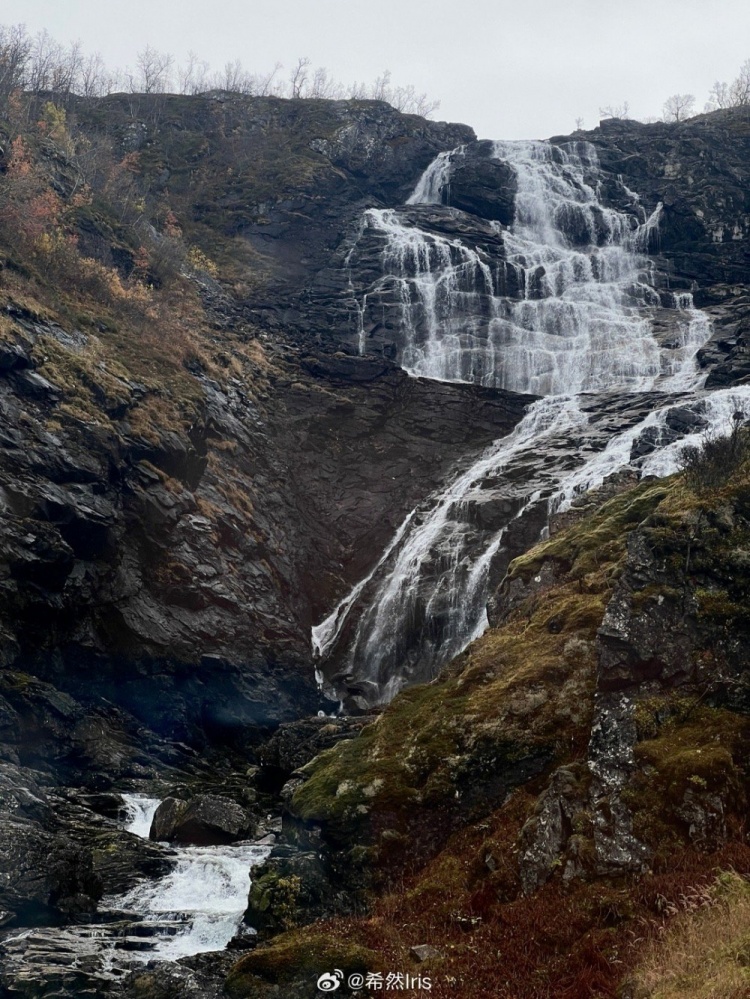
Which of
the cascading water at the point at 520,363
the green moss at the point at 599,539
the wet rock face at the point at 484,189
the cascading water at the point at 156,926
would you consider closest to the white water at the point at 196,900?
the cascading water at the point at 156,926

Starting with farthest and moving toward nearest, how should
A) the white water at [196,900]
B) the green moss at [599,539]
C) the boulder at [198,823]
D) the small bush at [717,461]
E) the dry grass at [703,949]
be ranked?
the boulder at [198,823]
the green moss at [599,539]
the small bush at [717,461]
the white water at [196,900]
the dry grass at [703,949]

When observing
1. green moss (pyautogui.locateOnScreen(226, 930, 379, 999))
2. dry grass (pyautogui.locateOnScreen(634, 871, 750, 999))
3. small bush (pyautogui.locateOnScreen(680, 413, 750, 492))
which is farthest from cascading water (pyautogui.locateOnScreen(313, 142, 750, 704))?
dry grass (pyautogui.locateOnScreen(634, 871, 750, 999))

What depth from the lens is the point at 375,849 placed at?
11672 mm

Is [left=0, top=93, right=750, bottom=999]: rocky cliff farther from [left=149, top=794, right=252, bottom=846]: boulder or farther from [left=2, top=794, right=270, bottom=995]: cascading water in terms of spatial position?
[left=149, top=794, right=252, bottom=846]: boulder

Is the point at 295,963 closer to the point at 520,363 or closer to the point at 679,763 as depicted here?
the point at 679,763

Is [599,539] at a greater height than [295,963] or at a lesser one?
greater

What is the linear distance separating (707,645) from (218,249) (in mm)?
50448

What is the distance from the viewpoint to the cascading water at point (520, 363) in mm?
27828

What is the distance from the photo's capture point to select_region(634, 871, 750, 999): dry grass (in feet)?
22.4

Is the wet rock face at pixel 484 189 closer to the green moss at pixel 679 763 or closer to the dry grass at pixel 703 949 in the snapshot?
the green moss at pixel 679 763

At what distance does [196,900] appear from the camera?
13891 millimetres

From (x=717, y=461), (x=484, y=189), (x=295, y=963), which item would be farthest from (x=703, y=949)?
(x=484, y=189)

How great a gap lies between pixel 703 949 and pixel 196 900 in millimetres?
9502

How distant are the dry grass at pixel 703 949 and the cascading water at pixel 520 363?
17384 mm
